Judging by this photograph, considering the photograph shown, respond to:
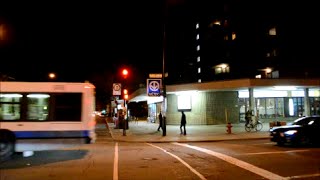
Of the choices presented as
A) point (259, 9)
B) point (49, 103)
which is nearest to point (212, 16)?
point (259, 9)

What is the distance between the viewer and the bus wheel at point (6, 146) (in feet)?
49.6

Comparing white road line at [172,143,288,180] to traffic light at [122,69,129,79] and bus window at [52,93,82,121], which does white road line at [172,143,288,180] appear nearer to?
bus window at [52,93,82,121]

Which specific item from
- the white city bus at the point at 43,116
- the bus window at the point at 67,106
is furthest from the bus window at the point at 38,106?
the bus window at the point at 67,106

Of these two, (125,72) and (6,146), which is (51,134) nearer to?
(6,146)

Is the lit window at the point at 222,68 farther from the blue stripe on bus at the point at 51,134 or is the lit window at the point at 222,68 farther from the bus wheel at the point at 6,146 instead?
the bus wheel at the point at 6,146

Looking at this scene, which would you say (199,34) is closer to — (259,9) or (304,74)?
(259,9)

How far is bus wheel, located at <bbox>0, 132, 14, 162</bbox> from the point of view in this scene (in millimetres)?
15133

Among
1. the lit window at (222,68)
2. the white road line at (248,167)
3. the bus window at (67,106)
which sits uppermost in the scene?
the lit window at (222,68)

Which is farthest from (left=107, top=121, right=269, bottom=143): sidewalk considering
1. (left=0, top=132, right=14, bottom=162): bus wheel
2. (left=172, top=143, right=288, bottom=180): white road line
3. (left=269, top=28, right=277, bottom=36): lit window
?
(left=269, top=28, right=277, bottom=36): lit window

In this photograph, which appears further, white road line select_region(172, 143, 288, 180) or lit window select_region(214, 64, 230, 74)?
lit window select_region(214, 64, 230, 74)

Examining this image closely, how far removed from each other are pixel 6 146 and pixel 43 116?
1670 millimetres

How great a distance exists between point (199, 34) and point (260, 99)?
1650 inches

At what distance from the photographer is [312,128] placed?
19.6 metres

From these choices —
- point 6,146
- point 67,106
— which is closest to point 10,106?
point 6,146
